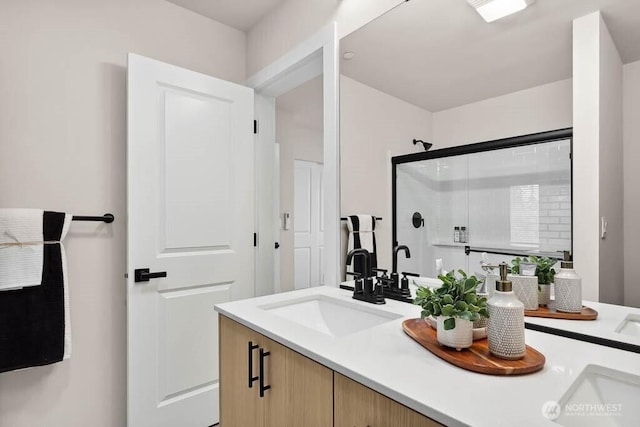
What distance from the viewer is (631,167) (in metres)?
0.83

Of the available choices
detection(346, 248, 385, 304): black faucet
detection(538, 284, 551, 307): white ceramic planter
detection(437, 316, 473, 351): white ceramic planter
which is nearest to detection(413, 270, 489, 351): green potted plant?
Result: detection(437, 316, 473, 351): white ceramic planter

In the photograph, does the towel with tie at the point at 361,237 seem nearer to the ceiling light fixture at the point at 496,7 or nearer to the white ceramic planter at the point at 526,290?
the white ceramic planter at the point at 526,290

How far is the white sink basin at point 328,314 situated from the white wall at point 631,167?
73cm

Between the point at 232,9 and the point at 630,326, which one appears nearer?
the point at 630,326

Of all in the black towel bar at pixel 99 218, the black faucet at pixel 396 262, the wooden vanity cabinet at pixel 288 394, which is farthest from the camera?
the black towel bar at pixel 99 218

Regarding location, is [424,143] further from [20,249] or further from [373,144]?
[20,249]

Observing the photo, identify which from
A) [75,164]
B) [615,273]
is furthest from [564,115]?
[75,164]

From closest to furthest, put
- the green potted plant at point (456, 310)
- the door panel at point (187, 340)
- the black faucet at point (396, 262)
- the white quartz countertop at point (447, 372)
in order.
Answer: the white quartz countertop at point (447, 372) → the green potted plant at point (456, 310) → the black faucet at point (396, 262) → the door panel at point (187, 340)

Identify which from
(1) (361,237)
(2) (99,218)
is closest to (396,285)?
(1) (361,237)

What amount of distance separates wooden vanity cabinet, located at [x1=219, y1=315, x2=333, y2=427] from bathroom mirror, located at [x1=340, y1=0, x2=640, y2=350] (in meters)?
0.65

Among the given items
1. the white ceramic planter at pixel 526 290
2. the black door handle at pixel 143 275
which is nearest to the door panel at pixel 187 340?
the black door handle at pixel 143 275

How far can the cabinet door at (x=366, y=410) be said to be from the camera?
0.64 m

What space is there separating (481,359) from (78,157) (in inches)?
76.0

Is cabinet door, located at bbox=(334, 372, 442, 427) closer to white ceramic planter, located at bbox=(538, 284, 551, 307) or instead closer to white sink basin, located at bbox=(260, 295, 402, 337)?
white sink basin, located at bbox=(260, 295, 402, 337)
